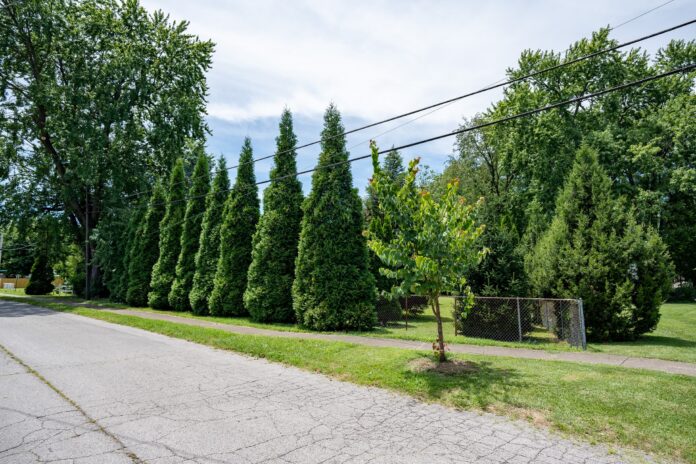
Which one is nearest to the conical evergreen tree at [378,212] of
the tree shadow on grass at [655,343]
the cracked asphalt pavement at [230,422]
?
the cracked asphalt pavement at [230,422]

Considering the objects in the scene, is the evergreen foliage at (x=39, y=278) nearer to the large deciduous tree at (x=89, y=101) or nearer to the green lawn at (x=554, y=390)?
the large deciduous tree at (x=89, y=101)

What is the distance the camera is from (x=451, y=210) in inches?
269

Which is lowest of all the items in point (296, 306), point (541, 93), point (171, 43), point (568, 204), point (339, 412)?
point (339, 412)

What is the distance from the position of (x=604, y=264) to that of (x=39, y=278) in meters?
41.5

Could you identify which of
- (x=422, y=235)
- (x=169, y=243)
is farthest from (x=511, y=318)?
(x=169, y=243)

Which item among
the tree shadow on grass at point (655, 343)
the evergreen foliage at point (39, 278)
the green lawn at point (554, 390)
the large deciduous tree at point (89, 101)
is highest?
the large deciduous tree at point (89, 101)

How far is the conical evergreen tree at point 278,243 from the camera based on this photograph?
13.3 m

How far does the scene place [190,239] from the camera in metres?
18.2

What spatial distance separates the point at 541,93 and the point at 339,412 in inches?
1099

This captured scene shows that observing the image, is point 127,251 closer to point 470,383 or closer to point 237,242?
point 237,242

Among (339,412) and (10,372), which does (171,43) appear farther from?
(339,412)

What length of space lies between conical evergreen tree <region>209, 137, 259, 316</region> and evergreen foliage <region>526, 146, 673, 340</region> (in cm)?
1073

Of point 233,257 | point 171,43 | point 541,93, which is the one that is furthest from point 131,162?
point 541,93

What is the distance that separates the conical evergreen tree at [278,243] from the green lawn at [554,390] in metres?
4.65
